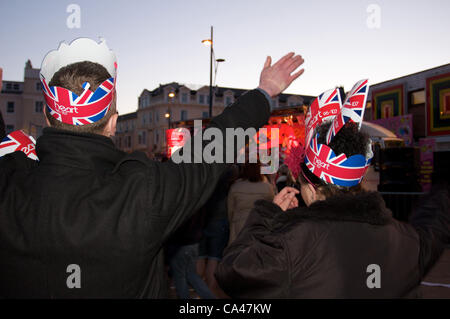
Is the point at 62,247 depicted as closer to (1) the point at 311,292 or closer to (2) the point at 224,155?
(2) the point at 224,155

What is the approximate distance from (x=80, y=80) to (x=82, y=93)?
7 centimetres

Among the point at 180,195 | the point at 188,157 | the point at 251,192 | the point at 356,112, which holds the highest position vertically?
the point at 356,112

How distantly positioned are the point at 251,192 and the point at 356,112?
171 inches

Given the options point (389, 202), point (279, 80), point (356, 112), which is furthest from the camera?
point (389, 202)

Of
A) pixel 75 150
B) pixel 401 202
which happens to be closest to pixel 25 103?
pixel 401 202

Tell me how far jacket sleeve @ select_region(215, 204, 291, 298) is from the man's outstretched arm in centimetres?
45

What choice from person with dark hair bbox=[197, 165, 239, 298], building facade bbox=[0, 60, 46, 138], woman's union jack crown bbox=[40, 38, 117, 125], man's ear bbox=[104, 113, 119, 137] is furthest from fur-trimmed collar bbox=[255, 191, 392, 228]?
building facade bbox=[0, 60, 46, 138]

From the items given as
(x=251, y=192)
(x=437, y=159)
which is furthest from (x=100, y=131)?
(x=437, y=159)

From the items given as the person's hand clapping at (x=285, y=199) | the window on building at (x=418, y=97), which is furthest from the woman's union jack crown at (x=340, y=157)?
the window on building at (x=418, y=97)

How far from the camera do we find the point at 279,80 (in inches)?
71.2

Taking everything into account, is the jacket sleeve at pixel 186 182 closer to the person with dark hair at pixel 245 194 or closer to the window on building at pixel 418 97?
the person with dark hair at pixel 245 194

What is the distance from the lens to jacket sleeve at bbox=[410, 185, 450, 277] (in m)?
2.15

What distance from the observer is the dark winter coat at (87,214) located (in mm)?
1504
